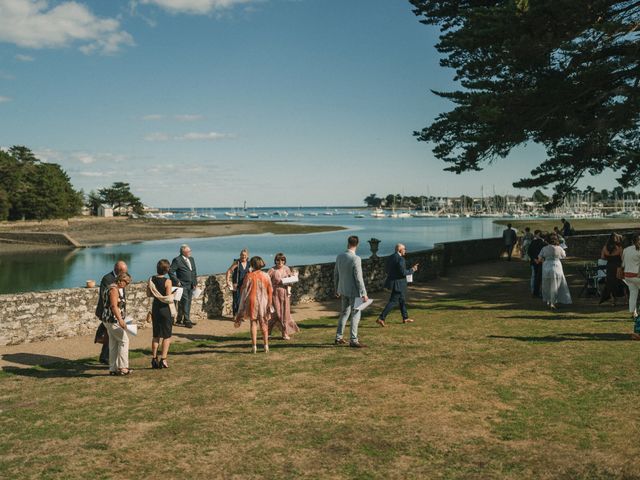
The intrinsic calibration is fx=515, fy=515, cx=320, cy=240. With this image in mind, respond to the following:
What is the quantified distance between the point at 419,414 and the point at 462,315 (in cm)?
Result: 696

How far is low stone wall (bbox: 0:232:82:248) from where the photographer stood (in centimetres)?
6606

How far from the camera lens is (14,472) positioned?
477 cm

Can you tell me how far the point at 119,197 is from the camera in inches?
5349

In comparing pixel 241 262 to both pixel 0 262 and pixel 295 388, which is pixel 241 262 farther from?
pixel 0 262

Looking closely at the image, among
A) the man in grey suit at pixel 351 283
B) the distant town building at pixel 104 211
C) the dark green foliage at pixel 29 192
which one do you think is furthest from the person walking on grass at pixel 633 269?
the distant town building at pixel 104 211

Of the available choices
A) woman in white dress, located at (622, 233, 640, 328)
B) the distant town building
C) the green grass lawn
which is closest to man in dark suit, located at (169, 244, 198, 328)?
the green grass lawn

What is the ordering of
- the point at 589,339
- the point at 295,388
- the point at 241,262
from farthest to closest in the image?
the point at 241,262
the point at 589,339
the point at 295,388

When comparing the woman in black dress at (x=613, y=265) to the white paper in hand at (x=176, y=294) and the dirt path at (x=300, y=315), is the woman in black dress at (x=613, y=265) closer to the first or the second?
the dirt path at (x=300, y=315)

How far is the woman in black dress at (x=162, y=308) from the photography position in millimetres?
8148

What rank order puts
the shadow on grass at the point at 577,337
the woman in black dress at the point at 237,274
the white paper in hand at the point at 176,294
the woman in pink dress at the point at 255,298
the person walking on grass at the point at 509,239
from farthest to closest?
the person walking on grass at the point at 509,239 → the woman in black dress at the point at 237,274 → the shadow on grass at the point at 577,337 → the woman in pink dress at the point at 255,298 → the white paper in hand at the point at 176,294

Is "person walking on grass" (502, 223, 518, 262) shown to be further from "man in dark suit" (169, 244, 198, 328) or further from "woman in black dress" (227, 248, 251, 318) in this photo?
"man in dark suit" (169, 244, 198, 328)

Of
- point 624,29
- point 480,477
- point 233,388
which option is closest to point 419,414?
point 480,477

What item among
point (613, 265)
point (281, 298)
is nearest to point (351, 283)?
point (281, 298)

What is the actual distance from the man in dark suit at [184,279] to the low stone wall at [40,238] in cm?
6071
